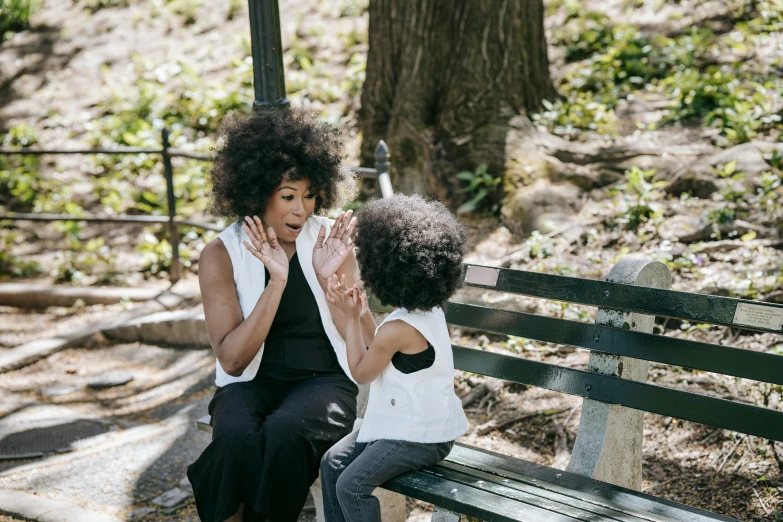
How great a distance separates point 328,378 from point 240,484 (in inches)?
21.9

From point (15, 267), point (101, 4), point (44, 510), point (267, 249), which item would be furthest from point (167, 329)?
point (101, 4)

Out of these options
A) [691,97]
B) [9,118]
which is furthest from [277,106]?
[9,118]

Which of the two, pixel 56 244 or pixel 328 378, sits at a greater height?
pixel 328 378

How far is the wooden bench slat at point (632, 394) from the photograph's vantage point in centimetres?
265

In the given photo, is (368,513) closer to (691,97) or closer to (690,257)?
(690,257)

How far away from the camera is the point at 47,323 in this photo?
682 cm

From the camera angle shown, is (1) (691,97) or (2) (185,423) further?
(1) (691,97)

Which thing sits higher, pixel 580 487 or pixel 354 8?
pixel 354 8

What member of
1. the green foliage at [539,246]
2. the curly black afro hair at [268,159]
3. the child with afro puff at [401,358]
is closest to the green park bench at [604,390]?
the child with afro puff at [401,358]

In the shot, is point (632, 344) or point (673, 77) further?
point (673, 77)

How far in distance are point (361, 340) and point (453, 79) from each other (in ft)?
13.2

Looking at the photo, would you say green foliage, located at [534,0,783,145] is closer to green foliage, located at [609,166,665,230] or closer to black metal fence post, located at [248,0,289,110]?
green foliage, located at [609,166,665,230]

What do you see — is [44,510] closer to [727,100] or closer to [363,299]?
[363,299]

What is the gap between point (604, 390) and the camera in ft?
9.86
